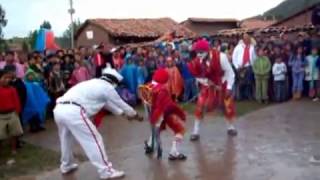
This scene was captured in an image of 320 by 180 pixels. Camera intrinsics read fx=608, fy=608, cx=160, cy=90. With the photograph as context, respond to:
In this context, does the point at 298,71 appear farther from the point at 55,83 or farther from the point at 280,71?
the point at 55,83

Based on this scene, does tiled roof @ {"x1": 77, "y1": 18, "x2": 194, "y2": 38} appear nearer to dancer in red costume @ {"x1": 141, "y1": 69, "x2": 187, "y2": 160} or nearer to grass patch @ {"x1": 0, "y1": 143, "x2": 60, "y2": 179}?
grass patch @ {"x1": 0, "y1": 143, "x2": 60, "y2": 179}

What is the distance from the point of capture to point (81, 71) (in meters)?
15.3

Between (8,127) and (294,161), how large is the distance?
15.0 feet

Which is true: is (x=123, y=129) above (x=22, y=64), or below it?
below

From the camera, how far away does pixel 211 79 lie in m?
10.7

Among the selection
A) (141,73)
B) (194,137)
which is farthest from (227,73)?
(141,73)

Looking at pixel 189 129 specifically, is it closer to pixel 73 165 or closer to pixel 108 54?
pixel 73 165

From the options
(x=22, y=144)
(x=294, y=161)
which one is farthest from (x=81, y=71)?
(x=294, y=161)

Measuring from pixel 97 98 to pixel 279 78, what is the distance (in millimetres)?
8092

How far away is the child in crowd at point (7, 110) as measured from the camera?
984 cm

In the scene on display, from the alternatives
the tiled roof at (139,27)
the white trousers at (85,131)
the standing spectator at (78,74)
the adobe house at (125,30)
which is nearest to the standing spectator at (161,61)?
the standing spectator at (78,74)

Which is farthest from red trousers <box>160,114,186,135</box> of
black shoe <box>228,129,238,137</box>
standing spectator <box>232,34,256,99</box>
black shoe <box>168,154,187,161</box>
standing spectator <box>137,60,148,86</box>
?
standing spectator <box>137,60,148,86</box>

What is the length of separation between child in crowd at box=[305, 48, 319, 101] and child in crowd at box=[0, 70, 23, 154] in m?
7.80

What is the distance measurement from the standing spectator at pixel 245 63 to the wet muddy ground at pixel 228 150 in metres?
2.56
